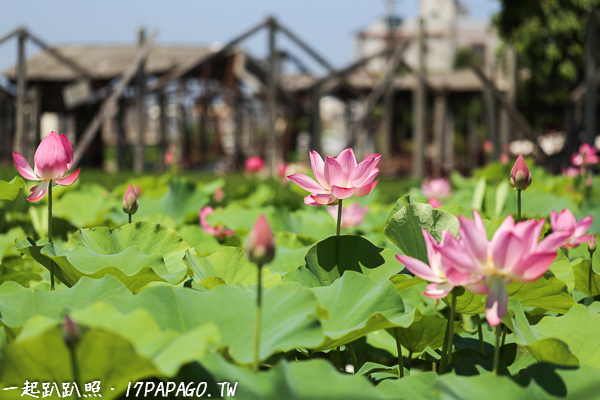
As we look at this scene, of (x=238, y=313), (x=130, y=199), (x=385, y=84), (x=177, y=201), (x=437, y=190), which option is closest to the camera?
(x=238, y=313)

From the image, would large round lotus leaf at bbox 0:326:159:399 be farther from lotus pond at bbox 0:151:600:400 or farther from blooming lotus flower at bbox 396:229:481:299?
blooming lotus flower at bbox 396:229:481:299

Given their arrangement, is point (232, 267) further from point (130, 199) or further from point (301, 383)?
point (301, 383)

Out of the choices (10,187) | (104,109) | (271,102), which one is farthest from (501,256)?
(104,109)

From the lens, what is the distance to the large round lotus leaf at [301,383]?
52 centimetres

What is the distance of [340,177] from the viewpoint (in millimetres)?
958

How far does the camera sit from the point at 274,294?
716 mm

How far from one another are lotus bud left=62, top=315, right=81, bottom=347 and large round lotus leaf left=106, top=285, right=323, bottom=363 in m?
0.18

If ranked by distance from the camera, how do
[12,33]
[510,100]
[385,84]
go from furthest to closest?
[510,100], [385,84], [12,33]

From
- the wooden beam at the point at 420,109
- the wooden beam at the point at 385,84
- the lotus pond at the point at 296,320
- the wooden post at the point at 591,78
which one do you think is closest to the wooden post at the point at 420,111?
the wooden beam at the point at 420,109

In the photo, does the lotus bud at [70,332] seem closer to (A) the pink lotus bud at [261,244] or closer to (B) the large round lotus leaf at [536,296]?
(A) the pink lotus bud at [261,244]

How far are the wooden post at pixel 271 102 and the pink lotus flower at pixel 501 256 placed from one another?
4.54 m

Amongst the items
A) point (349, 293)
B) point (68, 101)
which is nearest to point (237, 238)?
point (349, 293)

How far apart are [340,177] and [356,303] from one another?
0.25m

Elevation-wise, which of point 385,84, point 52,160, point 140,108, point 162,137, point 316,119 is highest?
point 385,84
